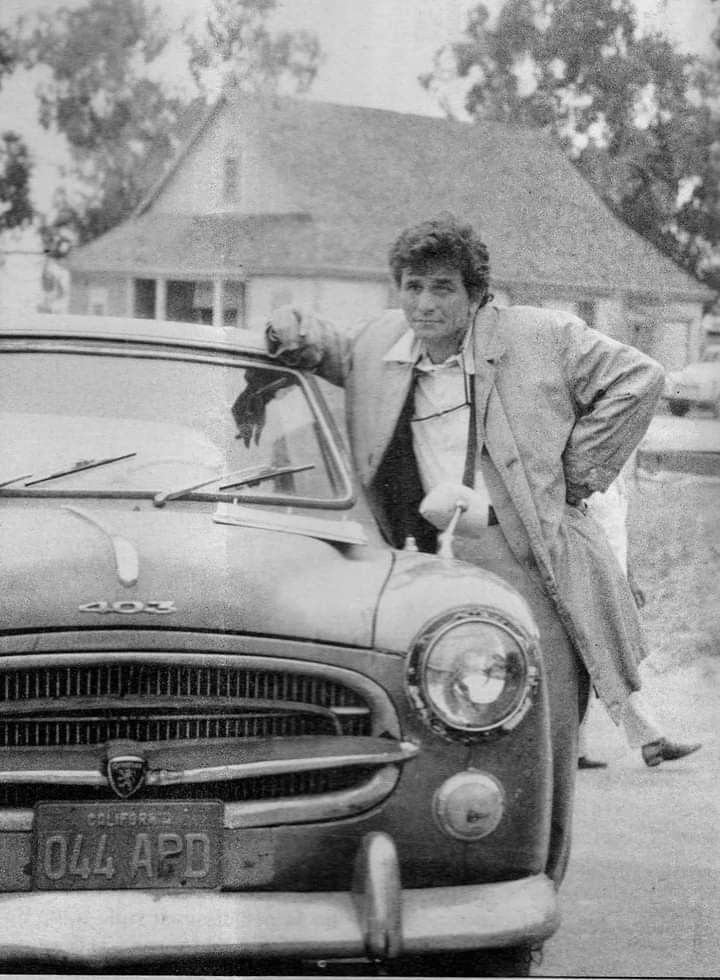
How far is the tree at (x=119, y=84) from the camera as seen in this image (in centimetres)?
270

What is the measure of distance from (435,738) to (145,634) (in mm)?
566

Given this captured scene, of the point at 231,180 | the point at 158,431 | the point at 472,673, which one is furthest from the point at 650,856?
the point at 231,180

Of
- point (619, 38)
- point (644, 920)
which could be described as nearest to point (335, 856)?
point (644, 920)

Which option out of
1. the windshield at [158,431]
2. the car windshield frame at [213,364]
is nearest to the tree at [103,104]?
the car windshield frame at [213,364]

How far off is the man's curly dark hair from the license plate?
1387mm

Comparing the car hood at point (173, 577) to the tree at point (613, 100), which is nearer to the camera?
the car hood at point (173, 577)

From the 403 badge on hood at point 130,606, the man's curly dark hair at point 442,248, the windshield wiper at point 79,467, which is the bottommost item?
the 403 badge on hood at point 130,606

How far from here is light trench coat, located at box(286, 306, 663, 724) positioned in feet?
9.03

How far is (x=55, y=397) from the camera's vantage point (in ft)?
8.65

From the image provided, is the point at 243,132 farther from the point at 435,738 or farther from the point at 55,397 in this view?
the point at 435,738

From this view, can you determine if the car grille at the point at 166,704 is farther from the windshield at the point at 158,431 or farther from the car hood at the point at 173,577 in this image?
the windshield at the point at 158,431

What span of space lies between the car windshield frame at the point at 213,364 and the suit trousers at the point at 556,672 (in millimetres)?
352

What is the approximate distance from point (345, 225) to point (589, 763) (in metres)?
1.42

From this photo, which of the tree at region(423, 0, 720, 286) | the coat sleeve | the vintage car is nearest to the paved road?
the vintage car
